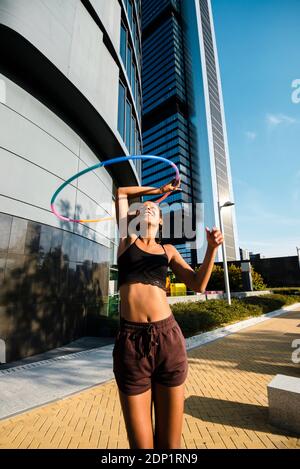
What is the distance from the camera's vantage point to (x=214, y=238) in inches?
83.0

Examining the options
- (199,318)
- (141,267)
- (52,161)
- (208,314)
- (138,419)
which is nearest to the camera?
(138,419)

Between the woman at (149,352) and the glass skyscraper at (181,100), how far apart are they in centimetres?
12559

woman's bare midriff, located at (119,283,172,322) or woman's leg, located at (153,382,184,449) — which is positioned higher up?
woman's bare midriff, located at (119,283,172,322)

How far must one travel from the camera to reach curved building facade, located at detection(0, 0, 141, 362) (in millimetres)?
9281

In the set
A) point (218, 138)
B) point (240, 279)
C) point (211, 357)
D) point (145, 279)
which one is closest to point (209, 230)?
point (145, 279)

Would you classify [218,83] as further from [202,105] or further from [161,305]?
[161,305]

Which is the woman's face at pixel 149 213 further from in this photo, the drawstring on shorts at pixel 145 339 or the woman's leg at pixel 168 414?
the woman's leg at pixel 168 414

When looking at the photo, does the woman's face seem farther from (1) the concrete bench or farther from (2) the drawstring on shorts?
(1) the concrete bench

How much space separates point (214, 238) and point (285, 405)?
3.84m

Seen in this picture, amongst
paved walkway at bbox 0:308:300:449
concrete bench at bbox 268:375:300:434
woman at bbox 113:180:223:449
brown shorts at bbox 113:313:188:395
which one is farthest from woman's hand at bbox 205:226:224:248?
concrete bench at bbox 268:375:300:434

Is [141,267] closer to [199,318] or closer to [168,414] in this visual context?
[168,414]

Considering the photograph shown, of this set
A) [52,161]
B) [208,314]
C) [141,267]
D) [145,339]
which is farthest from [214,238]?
[208,314]

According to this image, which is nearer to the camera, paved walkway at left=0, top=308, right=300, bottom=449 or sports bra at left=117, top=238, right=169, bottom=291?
sports bra at left=117, top=238, right=169, bottom=291

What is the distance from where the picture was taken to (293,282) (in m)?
46.1
